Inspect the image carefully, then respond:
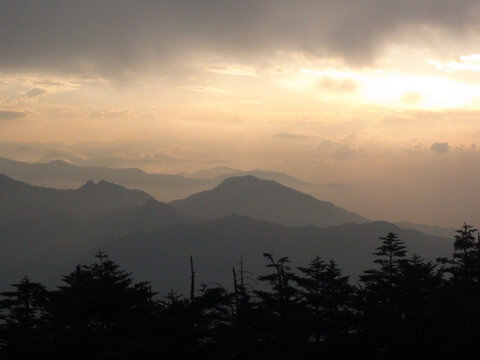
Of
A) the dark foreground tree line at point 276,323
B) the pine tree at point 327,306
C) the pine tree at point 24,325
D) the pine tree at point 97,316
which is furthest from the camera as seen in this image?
the pine tree at point 327,306

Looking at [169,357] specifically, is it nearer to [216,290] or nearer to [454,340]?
[216,290]

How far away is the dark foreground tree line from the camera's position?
34.9 metres

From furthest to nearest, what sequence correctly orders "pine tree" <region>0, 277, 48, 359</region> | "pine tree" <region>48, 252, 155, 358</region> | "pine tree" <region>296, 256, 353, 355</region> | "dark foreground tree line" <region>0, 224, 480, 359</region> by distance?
1. "pine tree" <region>296, 256, 353, 355</region>
2. "pine tree" <region>48, 252, 155, 358</region>
3. "pine tree" <region>0, 277, 48, 359</region>
4. "dark foreground tree line" <region>0, 224, 480, 359</region>

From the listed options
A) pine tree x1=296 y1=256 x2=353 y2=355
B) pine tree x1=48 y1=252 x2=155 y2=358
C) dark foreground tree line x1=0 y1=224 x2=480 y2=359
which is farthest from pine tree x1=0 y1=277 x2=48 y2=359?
pine tree x1=296 y1=256 x2=353 y2=355

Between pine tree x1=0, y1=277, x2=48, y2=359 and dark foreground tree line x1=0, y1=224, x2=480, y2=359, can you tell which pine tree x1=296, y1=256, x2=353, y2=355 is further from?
pine tree x1=0, y1=277, x2=48, y2=359

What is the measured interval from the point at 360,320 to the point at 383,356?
3.56 metres

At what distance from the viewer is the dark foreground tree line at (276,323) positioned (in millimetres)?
34906

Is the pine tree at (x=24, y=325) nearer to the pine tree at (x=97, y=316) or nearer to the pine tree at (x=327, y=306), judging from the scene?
the pine tree at (x=97, y=316)

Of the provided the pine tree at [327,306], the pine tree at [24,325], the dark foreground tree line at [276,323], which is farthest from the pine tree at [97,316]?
the pine tree at [327,306]

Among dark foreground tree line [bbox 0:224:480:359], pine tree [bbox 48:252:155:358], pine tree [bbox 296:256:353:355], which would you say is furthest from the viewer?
pine tree [bbox 296:256:353:355]

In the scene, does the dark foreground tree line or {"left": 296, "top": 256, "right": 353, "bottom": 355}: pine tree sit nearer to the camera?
the dark foreground tree line

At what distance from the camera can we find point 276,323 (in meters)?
38.4

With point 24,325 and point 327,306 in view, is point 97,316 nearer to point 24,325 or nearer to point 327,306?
point 24,325

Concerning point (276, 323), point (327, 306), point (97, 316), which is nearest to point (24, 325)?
point (97, 316)
